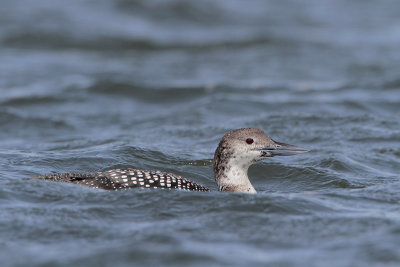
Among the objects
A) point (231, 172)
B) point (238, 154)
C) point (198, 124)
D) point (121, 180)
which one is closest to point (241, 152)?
point (238, 154)

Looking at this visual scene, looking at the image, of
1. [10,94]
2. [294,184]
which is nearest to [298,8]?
[10,94]

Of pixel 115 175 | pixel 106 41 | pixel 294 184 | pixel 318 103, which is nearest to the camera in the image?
pixel 115 175

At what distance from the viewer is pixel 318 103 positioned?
12906 mm

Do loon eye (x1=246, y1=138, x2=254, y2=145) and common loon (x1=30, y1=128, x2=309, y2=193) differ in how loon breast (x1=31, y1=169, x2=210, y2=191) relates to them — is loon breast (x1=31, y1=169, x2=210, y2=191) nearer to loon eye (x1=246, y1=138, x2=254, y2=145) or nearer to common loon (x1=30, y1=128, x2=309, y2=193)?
common loon (x1=30, y1=128, x2=309, y2=193)

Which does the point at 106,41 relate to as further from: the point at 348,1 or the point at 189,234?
the point at 189,234

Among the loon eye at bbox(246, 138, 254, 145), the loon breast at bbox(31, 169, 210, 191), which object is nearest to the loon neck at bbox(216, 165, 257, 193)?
the loon eye at bbox(246, 138, 254, 145)

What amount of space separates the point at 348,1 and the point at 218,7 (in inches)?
145

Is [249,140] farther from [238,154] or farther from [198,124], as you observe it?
[198,124]

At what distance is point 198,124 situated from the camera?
457 inches

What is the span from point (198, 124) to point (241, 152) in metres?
4.20

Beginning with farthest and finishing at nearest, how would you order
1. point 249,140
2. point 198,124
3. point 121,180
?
point 198,124
point 249,140
point 121,180

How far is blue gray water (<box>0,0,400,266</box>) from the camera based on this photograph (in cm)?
603

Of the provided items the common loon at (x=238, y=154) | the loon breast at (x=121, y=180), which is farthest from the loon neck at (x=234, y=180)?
the loon breast at (x=121, y=180)

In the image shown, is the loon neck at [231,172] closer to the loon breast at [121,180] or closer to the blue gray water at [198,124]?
the blue gray water at [198,124]
